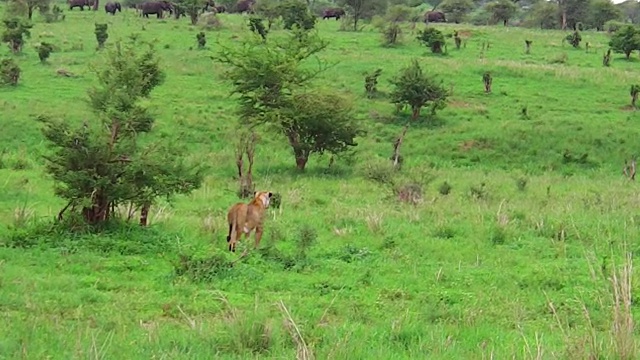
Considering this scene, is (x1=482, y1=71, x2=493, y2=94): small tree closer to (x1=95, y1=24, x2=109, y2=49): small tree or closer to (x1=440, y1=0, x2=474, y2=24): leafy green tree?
(x1=95, y1=24, x2=109, y2=49): small tree

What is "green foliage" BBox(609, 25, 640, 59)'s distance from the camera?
3809 centimetres

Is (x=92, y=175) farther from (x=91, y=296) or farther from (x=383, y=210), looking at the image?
(x=383, y=210)

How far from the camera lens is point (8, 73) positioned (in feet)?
89.7

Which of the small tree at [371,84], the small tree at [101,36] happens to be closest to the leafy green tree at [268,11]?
the small tree at [101,36]

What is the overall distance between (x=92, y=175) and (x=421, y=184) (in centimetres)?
928

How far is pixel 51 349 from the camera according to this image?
5.09 metres

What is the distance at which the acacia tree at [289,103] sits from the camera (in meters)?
22.0

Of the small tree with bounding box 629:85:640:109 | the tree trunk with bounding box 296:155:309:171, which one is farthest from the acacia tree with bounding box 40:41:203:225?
the small tree with bounding box 629:85:640:109

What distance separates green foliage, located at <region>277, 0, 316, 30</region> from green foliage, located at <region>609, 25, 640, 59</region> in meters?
16.8

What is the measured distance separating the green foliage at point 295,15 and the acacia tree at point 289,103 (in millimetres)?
19374

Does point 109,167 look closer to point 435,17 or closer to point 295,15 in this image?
point 295,15

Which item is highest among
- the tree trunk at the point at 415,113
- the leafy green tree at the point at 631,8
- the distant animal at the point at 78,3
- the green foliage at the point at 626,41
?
the leafy green tree at the point at 631,8

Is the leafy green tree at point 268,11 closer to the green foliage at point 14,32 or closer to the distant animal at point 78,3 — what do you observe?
the distant animal at point 78,3

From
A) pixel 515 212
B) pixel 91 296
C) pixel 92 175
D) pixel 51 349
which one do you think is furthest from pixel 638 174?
pixel 51 349
